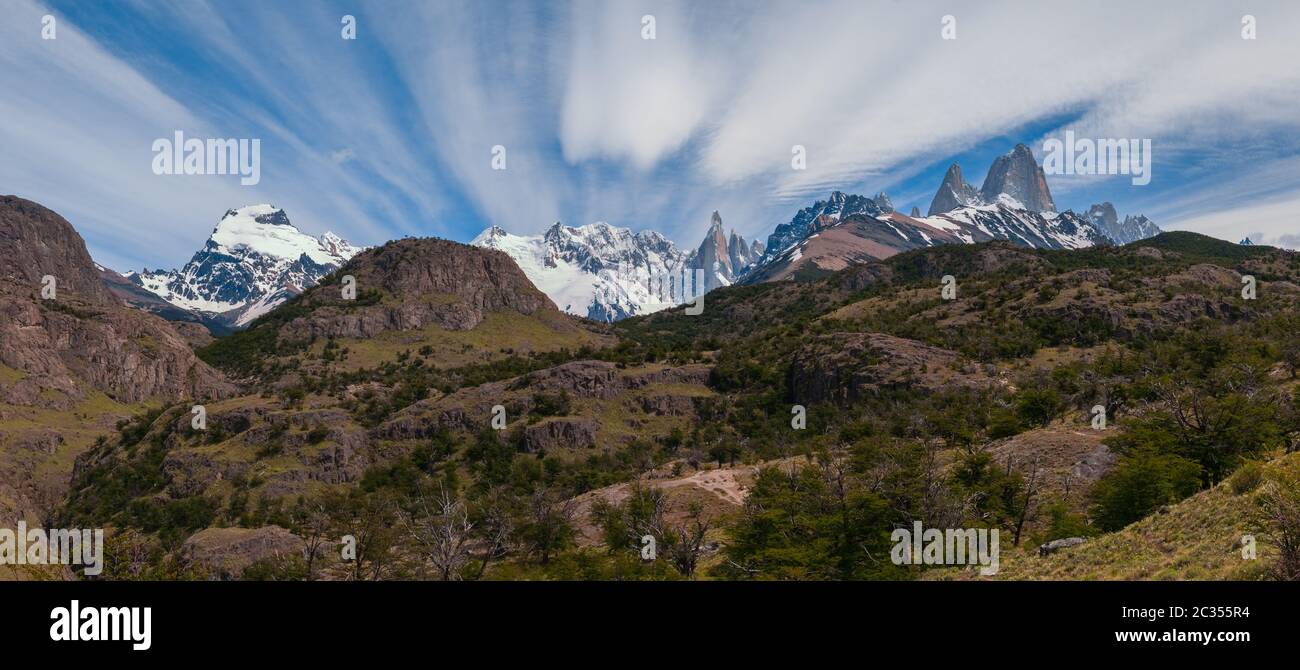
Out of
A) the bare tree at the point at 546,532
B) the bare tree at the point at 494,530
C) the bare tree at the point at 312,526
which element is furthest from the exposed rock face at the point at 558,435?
the bare tree at the point at 546,532

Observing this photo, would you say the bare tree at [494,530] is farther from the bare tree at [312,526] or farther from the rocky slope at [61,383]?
the rocky slope at [61,383]

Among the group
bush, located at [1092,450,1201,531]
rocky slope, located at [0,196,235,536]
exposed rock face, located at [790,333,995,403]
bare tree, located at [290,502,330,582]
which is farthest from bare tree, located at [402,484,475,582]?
rocky slope, located at [0,196,235,536]

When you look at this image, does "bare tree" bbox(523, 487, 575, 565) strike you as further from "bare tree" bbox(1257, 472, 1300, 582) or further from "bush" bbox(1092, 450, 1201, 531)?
"bare tree" bbox(1257, 472, 1300, 582)

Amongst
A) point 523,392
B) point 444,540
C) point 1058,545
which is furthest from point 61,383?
point 1058,545

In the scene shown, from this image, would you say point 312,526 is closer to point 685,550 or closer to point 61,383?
point 685,550
